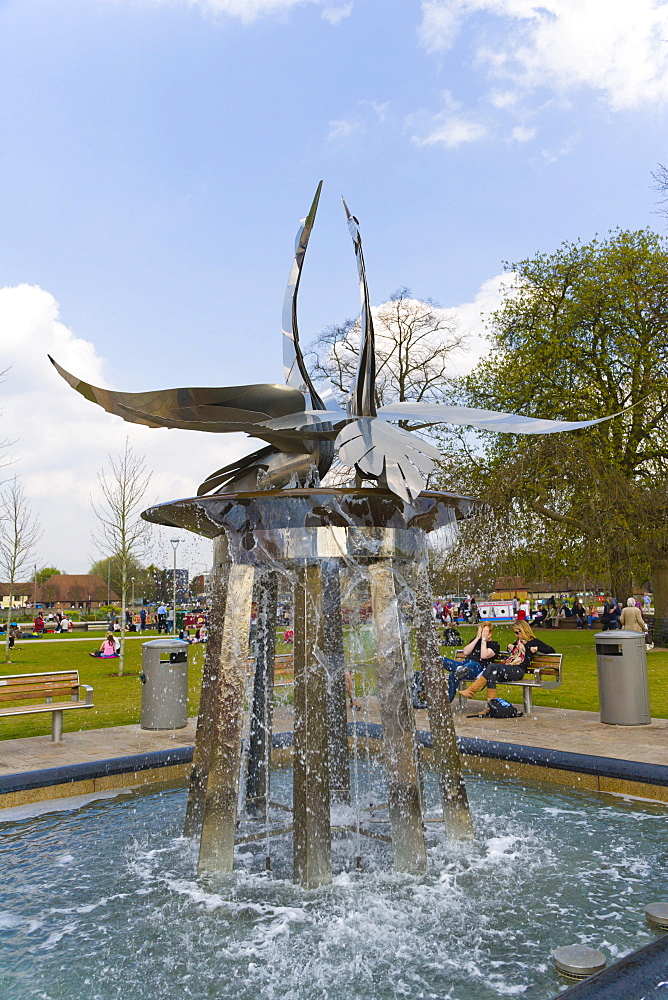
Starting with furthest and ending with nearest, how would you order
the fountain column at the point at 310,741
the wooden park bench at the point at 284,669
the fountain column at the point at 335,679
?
the wooden park bench at the point at 284,669
the fountain column at the point at 335,679
the fountain column at the point at 310,741

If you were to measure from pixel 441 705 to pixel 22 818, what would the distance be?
3480 millimetres

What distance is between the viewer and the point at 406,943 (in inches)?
158

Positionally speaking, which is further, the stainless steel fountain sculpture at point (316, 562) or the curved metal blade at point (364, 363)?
the curved metal blade at point (364, 363)

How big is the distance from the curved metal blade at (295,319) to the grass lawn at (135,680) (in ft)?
6.81

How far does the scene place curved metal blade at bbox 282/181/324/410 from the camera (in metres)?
6.20

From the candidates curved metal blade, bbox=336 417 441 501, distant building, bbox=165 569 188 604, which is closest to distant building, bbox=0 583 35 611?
distant building, bbox=165 569 188 604

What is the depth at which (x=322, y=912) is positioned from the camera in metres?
4.45

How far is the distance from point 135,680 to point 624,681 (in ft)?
36.9

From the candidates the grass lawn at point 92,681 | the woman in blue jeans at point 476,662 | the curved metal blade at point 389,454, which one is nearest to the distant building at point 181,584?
the grass lawn at point 92,681

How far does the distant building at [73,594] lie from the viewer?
98.9 metres

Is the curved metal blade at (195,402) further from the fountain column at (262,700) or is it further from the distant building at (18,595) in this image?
the distant building at (18,595)

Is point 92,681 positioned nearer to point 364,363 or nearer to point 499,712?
point 499,712

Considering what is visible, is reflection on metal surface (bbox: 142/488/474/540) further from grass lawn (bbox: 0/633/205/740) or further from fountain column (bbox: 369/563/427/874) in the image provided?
grass lawn (bbox: 0/633/205/740)

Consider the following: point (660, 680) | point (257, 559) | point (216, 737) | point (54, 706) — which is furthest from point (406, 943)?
point (660, 680)
